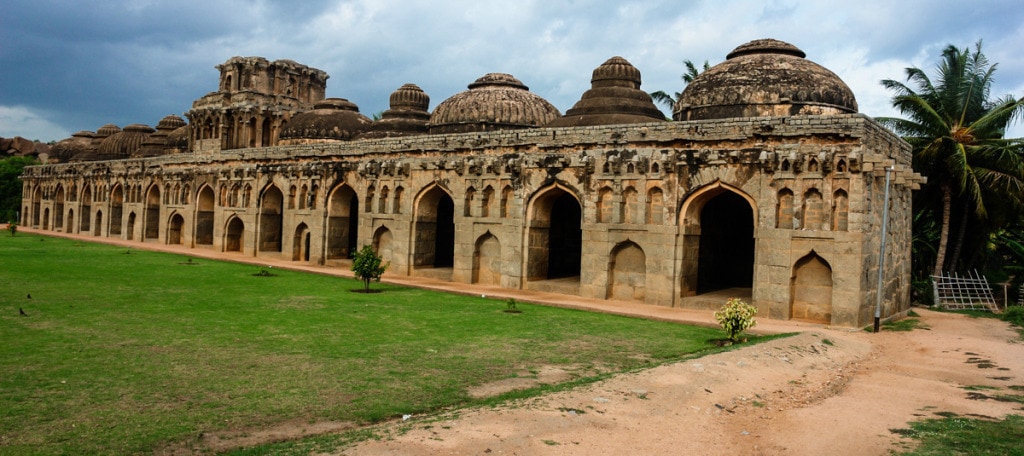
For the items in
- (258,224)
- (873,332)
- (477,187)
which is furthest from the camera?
→ (258,224)

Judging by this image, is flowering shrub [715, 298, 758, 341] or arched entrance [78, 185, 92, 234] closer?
flowering shrub [715, 298, 758, 341]

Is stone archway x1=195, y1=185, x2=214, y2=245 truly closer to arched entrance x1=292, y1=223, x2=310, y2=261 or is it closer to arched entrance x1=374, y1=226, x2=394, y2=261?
arched entrance x1=292, y1=223, x2=310, y2=261

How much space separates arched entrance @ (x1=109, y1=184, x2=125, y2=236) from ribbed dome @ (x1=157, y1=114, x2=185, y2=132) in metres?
6.95

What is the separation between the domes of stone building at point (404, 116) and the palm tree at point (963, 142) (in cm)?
1673

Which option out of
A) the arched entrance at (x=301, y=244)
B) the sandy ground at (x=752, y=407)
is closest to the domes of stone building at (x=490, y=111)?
the arched entrance at (x=301, y=244)

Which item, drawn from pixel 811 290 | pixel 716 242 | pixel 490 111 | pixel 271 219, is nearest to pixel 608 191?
pixel 716 242

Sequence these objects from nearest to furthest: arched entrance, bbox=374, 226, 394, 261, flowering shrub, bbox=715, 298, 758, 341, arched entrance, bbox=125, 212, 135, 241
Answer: flowering shrub, bbox=715, 298, 758, 341
arched entrance, bbox=374, 226, 394, 261
arched entrance, bbox=125, 212, 135, 241

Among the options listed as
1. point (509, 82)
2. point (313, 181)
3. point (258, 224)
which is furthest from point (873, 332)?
point (258, 224)

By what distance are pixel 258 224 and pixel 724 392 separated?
2296 cm

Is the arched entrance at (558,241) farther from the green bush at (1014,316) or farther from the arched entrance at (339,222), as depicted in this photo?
the green bush at (1014,316)

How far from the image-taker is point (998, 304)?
21.4 m

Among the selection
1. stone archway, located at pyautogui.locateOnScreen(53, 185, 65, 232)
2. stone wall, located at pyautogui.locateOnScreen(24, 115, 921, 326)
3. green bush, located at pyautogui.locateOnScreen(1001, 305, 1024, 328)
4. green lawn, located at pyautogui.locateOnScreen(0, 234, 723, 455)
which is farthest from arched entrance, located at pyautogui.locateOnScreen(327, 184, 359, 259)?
stone archway, located at pyautogui.locateOnScreen(53, 185, 65, 232)

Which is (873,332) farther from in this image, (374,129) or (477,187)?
(374,129)

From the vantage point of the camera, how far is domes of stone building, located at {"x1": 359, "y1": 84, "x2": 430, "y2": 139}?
28.0 meters
